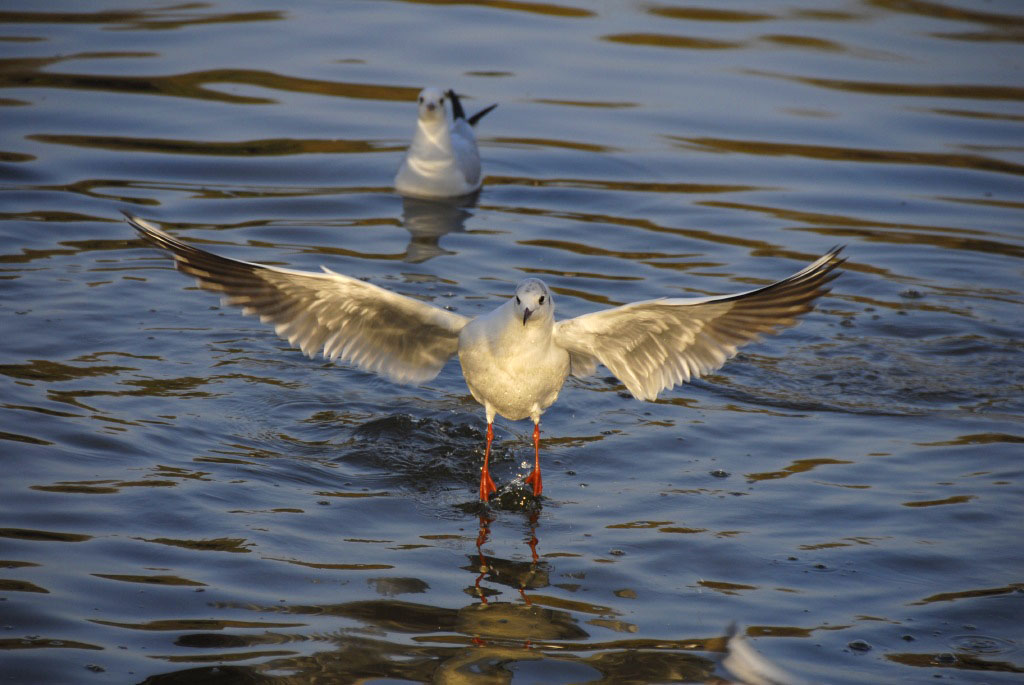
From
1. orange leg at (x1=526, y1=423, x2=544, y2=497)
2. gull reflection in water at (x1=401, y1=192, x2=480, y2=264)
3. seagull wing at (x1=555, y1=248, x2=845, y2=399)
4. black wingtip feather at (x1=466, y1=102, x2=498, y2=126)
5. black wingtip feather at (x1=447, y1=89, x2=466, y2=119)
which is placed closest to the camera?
seagull wing at (x1=555, y1=248, x2=845, y2=399)

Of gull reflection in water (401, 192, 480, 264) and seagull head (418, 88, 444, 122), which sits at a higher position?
seagull head (418, 88, 444, 122)

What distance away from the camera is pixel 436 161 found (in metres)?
11.6

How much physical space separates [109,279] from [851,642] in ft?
19.8

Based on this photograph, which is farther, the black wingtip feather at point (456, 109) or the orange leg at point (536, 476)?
the black wingtip feather at point (456, 109)

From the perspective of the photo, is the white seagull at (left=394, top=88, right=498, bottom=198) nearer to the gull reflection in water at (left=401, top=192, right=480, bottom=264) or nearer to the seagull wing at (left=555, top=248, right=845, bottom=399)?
the gull reflection in water at (left=401, top=192, right=480, bottom=264)

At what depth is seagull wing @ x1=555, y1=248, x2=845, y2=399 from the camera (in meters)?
6.25

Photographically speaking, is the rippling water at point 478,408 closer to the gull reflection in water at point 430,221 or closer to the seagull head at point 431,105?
the gull reflection in water at point 430,221

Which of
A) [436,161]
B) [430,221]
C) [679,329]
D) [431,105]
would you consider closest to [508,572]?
[679,329]

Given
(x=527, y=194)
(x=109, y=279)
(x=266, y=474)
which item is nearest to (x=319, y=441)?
(x=266, y=474)

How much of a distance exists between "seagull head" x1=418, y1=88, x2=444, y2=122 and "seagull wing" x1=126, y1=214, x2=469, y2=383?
497cm

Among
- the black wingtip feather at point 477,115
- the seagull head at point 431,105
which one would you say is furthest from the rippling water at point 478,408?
the seagull head at point 431,105

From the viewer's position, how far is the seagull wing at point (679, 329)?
6246 millimetres

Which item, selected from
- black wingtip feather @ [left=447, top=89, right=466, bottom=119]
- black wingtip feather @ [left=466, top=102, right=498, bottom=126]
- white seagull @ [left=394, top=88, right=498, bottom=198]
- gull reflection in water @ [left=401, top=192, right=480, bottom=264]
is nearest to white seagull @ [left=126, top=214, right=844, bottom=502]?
gull reflection in water @ [left=401, top=192, right=480, bottom=264]

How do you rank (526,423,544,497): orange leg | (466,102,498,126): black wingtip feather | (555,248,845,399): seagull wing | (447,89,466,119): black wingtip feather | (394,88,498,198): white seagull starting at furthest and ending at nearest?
1. (466,102,498,126): black wingtip feather
2. (447,89,466,119): black wingtip feather
3. (394,88,498,198): white seagull
4. (526,423,544,497): orange leg
5. (555,248,845,399): seagull wing
